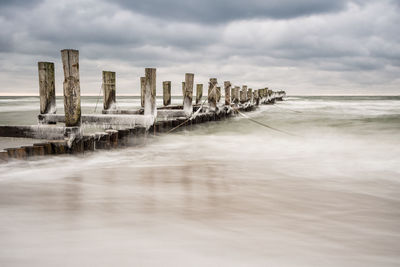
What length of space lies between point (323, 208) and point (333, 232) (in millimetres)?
684

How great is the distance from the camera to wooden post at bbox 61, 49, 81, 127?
6.11 metres

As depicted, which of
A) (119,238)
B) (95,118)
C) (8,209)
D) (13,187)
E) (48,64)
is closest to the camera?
(119,238)

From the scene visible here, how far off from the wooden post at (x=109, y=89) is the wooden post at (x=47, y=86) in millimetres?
2108

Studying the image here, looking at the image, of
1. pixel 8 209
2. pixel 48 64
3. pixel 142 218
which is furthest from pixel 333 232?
pixel 48 64

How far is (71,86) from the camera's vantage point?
617 cm

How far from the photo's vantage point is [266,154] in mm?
7305

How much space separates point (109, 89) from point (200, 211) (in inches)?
294

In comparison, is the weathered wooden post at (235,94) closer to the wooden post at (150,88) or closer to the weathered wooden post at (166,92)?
the weathered wooden post at (166,92)

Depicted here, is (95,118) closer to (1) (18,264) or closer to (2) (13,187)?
(2) (13,187)

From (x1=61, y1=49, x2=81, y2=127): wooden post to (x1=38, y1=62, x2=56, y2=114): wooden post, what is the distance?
4.74 feet

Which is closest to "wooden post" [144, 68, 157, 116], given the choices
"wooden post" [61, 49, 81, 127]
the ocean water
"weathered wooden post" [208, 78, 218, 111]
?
the ocean water

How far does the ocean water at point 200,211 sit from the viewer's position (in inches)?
98.4

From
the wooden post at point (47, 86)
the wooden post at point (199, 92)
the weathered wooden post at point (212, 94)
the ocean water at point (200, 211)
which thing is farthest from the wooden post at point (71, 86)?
the wooden post at point (199, 92)

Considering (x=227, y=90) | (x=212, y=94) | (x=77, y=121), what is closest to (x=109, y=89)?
(x=77, y=121)
